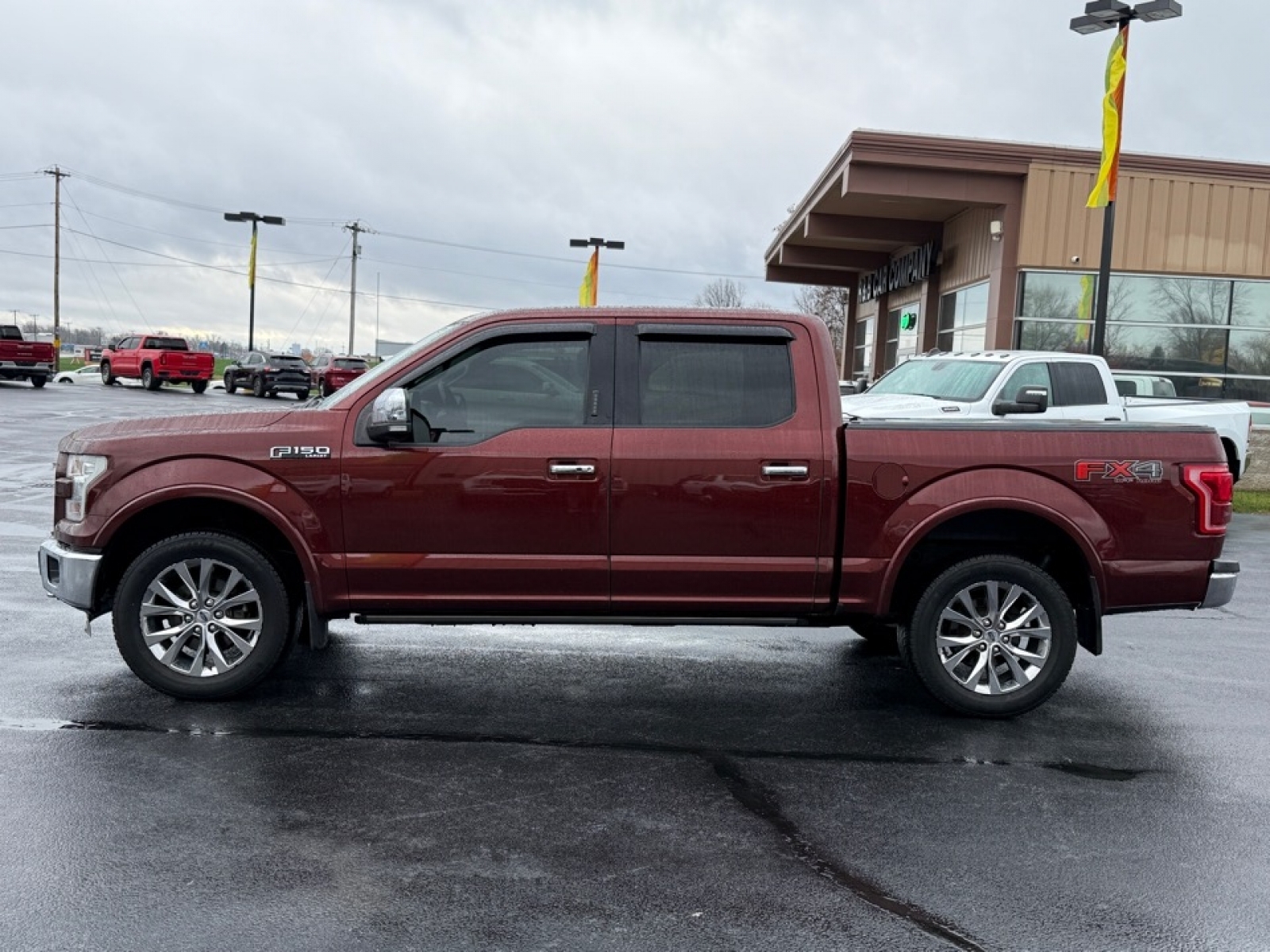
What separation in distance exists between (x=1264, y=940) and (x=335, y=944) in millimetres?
2802

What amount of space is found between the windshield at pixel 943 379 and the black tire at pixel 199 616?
8.60 m

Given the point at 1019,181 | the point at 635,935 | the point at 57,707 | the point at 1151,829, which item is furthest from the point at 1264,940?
the point at 1019,181

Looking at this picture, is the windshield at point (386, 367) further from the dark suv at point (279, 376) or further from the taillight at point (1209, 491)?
the dark suv at point (279, 376)

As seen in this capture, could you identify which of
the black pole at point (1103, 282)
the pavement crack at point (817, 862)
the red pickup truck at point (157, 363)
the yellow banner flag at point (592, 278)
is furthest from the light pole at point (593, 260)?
the pavement crack at point (817, 862)

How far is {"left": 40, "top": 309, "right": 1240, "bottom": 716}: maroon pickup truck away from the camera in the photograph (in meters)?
5.62

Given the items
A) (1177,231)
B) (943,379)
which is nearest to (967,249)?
(1177,231)

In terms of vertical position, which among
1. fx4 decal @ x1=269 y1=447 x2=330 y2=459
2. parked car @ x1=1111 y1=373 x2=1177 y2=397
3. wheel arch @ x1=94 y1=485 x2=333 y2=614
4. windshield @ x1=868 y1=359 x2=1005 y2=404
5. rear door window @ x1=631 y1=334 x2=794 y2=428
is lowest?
wheel arch @ x1=94 y1=485 x2=333 y2=614

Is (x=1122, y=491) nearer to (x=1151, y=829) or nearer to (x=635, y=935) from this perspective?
(x=1151, y=829)

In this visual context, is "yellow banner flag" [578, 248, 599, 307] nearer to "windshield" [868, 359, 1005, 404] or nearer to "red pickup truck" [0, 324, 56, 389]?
"red pickup truck" [0, 324, 56, 389]

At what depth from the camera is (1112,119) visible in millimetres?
16438

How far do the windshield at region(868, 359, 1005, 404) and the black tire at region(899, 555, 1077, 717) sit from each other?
6782 millimetres

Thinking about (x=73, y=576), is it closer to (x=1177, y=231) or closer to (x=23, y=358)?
(x=1177, y=231)

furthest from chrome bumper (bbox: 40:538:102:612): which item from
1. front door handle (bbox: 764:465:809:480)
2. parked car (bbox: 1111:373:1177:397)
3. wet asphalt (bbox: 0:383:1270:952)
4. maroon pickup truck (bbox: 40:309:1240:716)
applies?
parked car (bbox: 1111:373:1177:397)

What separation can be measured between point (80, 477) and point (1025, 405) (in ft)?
26.4
